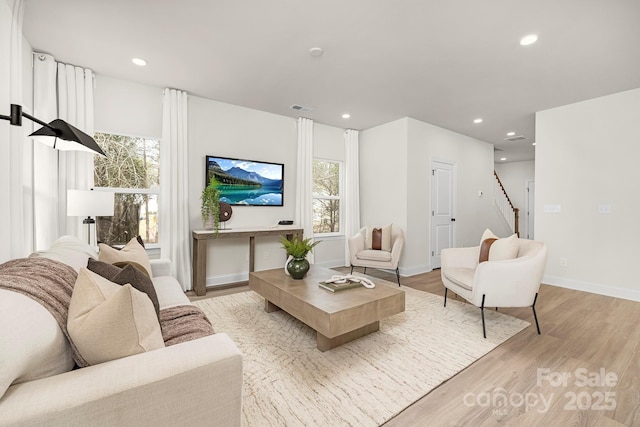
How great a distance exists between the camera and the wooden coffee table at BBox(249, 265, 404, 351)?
2023 millimetres

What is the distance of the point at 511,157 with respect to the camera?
7906 mm

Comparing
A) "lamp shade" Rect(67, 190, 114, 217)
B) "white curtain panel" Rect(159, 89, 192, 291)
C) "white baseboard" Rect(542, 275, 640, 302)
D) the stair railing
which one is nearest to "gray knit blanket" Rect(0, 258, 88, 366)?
"lamp shade" Rect(67, 190, 114, 217)

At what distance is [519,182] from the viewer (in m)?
8.42

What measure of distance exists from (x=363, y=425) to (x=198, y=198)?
3498 mm

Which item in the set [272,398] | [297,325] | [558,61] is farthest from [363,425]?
[558,61]

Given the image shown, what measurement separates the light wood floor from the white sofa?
1.03 metres

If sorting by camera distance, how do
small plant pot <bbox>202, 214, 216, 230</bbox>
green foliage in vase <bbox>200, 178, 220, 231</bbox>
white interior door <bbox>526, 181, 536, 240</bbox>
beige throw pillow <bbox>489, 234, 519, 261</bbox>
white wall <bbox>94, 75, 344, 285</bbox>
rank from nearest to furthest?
beige throw pillow <bbox>489, 234, 519, 261</bbox>
white wall <bbox>94, 75, 344, 285</bbox>
green foliage in vase <bbox>200, 178, 220, 231</bbox>
small plant pot <bbox>202, 214, 216, 230</bbox>
white interior door <bbox>526, 181, 536, 240</bbox>

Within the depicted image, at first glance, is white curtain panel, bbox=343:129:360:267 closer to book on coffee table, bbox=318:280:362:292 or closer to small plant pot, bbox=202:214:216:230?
small plant pot, bbox=202:214:216:230

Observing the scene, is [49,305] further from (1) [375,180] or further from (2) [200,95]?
(1) [375,180]

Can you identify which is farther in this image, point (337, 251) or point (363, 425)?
point (337, 251)

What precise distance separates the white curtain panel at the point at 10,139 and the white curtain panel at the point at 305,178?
10.9 ft

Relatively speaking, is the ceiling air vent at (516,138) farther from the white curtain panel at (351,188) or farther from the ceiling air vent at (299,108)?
the ceiling air vent at (299,108)

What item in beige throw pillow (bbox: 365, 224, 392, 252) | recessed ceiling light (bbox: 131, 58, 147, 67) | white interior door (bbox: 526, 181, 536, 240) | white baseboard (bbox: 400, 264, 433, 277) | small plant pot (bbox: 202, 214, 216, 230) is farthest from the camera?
white interior door (bbox: 526, 181, 536, 240)

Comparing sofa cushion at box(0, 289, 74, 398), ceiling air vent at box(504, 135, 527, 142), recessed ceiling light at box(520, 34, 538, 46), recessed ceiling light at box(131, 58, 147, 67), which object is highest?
recessed ceiling light at box(131, 58, 147, 67)
